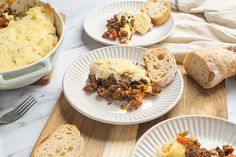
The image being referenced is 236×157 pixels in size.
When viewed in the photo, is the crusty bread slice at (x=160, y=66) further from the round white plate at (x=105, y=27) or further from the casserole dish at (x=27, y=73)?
the casserole dish at (x=27, y=73)

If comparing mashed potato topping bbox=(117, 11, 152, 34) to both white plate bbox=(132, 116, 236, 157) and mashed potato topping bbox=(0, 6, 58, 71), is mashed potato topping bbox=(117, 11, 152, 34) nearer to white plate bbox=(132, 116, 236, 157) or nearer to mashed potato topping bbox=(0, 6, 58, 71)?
mashed potato topping bbox=(0, 6, 58, 71)

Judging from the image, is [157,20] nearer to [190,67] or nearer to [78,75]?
[190,67]

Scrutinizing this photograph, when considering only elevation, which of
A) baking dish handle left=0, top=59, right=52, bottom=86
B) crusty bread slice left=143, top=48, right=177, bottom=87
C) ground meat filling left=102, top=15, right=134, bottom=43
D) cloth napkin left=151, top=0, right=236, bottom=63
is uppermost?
baking dish handle left=0, top=59, right=52, bottom=86

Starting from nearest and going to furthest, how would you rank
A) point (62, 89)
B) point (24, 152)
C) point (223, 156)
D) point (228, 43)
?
1. point (223, 156)
2. point (24, 152)
3. point (62, 89)
4. point (228, 43)

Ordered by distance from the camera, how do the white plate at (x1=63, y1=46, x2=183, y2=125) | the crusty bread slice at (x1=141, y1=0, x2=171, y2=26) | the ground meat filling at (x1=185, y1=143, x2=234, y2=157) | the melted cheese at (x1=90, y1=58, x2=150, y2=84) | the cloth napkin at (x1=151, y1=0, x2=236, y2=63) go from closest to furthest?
1. the ground meat filling at (x1=185, y1=143, x2=234, y2=157)
2. the white plate at (x1=63, y1=46, x2=183, y2=125)
3. the melted cheese at (x1=90, y1=58, x2=150, y2=84)
4. the cloth napkin at (x1=151, y1=0, x2=236, y2=63)
5. the crusty bread slice at (x1=141, y1=0, x2=171, y2=26)

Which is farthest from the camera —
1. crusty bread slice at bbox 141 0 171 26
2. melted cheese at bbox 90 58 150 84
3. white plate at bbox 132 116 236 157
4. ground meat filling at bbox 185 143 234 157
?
crusty bread slice at bbox 141 0 171 26

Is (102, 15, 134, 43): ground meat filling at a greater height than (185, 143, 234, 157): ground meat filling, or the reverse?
(185, 143, 234, 157): ground meat filling

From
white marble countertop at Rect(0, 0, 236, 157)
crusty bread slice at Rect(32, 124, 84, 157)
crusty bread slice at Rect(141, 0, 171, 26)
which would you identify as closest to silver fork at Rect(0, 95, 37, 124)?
white marble countertop at Rect(0, 0, 236, 157)

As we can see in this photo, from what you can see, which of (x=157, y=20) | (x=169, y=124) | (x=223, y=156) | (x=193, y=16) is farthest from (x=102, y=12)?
(x=223, y=156)
